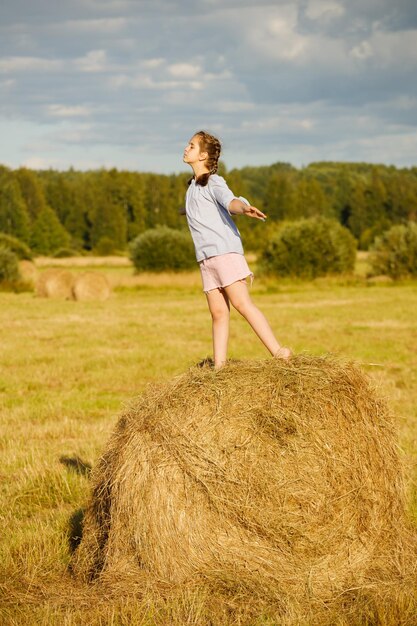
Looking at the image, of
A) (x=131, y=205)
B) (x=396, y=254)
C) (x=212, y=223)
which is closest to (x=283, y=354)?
(x=212, y=223)

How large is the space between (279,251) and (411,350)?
75.2 ft

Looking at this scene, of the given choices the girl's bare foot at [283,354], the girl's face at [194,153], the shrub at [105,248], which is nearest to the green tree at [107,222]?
the shrub at [105,248]

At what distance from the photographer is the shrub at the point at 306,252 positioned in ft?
123

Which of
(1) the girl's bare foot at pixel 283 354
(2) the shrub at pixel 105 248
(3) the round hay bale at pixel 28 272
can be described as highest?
(1) the girl's bare foot at pixel 283 354

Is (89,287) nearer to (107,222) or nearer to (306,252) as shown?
(306,252)

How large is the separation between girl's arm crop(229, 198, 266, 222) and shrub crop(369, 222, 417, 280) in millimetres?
33342

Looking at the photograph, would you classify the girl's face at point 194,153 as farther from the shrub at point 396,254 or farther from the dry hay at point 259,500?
the shrub at point 396,254

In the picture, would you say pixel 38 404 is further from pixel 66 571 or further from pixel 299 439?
pixel 299 439

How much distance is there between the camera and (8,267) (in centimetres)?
3350

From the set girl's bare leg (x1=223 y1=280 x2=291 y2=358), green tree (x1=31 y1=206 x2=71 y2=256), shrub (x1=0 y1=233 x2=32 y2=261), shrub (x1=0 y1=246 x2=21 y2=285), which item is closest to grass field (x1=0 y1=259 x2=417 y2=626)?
girl's bare leg (x1=223 y1=280 x2=291 y2=358)

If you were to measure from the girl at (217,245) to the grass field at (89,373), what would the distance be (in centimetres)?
73

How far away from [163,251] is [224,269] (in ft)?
119

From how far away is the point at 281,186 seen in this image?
101438 mm

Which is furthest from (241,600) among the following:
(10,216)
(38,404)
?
(10,216)
